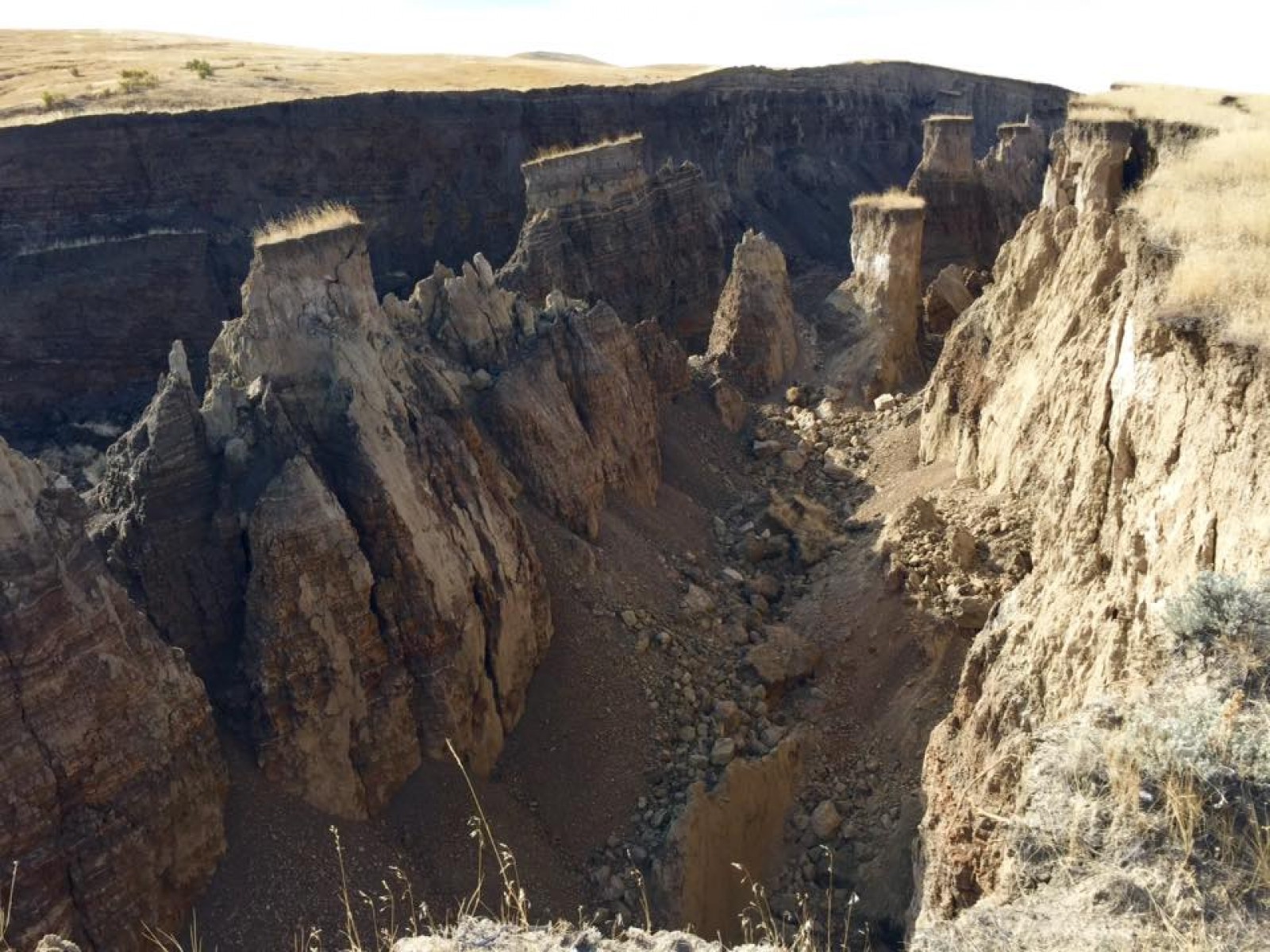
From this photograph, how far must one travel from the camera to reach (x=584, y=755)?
12.0 meters

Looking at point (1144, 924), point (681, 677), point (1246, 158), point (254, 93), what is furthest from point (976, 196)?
point (1144, 924)

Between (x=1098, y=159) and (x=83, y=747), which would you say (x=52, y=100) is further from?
(x=83, y=747)

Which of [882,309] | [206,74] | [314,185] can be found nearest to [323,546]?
[882,309]

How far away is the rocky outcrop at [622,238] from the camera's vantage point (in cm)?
2581

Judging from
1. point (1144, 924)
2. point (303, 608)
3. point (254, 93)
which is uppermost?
point (254, 93)

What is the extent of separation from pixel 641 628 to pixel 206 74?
33937 millimetres

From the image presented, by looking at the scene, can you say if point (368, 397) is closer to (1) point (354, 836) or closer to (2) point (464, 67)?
(1) point (354, 836)

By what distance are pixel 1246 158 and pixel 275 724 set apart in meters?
12.7

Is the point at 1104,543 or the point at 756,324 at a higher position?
the point at 1104,543

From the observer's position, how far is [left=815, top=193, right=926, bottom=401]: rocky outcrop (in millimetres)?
23406

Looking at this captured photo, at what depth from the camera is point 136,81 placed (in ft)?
116

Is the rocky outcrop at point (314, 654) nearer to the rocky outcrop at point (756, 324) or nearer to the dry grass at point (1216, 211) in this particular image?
the dry grass at point (1216, 211)

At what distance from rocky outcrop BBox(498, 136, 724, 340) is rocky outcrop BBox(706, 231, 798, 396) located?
4482 mm

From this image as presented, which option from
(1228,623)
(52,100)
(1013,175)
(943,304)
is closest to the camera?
(1228,623)
